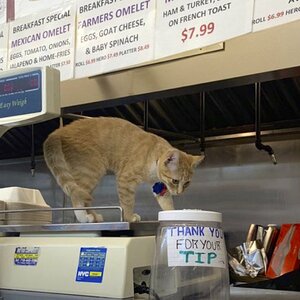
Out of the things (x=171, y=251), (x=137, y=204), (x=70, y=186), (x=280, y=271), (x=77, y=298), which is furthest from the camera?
(x=137, y=204)

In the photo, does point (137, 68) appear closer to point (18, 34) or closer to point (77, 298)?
point (18, 34)

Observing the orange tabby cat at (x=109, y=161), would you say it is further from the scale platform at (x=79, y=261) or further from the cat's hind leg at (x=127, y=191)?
the scale platform at (x=79, y=261)

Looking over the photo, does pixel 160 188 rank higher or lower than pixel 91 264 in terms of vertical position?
higher

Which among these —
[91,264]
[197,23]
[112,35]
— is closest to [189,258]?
[91,264]

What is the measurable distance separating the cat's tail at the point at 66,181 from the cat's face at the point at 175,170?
0.22 metres

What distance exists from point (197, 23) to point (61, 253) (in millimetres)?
608

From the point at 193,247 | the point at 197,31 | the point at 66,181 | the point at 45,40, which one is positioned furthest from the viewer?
the point at 45,40

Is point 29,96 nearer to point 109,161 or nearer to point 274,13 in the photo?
point 109,161

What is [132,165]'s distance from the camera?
133 centimetres

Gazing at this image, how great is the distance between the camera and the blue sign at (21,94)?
104 cm

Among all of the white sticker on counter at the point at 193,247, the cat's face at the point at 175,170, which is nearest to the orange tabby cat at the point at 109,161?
the cat's face at the point at 175,170

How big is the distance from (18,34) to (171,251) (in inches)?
35.3

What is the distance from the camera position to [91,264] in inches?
40.4

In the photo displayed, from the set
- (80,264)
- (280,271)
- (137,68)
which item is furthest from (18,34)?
(280,271)
